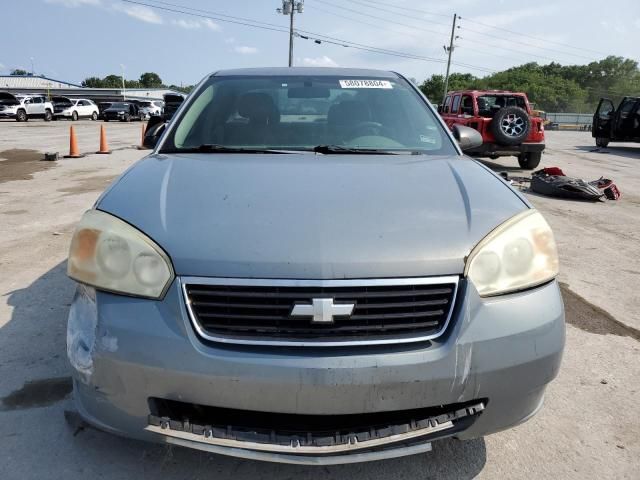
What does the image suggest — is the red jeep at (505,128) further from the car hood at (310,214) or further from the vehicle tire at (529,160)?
the car hood at (310,214)

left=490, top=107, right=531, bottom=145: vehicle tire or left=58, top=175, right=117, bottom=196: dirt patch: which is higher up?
left=490, top=107, right=531, bottom=145: vehicle tire

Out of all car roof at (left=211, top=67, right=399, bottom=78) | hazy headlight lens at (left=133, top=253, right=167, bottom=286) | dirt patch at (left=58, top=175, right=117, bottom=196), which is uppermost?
car roof at (left=211, top=67, right=399, bottom=78)

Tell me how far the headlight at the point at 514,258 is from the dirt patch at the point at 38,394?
80.7 inches

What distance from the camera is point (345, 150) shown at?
2.64 m

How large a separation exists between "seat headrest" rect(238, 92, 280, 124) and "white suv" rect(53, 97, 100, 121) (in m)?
34.9

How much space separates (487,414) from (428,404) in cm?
25

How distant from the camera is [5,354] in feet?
9.34

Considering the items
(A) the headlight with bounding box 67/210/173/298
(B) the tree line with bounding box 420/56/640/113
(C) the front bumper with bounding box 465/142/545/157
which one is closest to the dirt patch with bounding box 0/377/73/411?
(A) the headlight with bounding box 67/210/173/298

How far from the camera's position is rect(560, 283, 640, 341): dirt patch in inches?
135

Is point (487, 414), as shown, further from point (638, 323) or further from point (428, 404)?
point (638, 323)

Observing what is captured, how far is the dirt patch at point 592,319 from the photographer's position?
3.42 metres

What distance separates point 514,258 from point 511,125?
413 inches

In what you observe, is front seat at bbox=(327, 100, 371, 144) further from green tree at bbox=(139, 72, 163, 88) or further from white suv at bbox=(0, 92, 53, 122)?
green tree at bbox=(139, 72, 163, 88)

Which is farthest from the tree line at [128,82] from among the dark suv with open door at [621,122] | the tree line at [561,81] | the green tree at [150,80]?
the dark suv with open door at [621,122]
